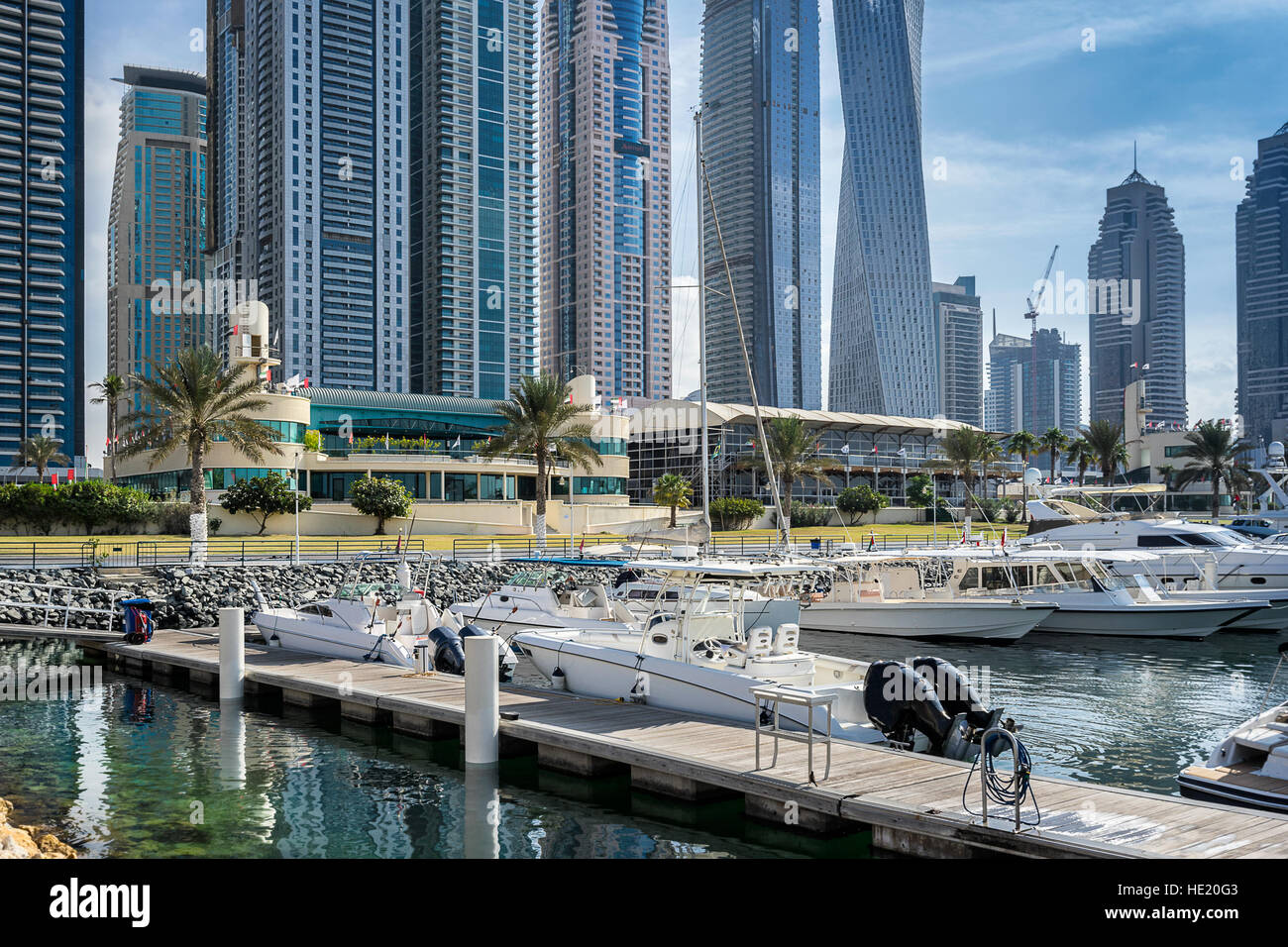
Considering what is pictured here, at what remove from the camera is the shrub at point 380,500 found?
58.2 metres

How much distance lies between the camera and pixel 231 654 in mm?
21938

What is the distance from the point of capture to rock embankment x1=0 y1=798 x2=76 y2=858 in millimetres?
10262

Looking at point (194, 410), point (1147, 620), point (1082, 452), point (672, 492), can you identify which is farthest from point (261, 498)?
point (1082, 452)

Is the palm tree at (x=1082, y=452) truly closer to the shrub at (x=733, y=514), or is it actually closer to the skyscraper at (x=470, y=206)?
the shrub at (x=733, y=514)

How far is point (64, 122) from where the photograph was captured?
515ft

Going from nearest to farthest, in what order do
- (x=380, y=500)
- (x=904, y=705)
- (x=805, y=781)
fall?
(x=805, y=781) < (x=904, y=705) < (x=380, y=500)

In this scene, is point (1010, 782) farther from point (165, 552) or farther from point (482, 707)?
point (165, 552)

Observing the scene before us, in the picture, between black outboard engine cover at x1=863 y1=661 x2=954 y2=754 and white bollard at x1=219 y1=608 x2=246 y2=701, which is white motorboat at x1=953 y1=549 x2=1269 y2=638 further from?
white bollard at x1=219 y1=608 x2=246 y2=701

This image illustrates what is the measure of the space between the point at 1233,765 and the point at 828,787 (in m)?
5.83

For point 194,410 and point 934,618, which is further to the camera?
point 194,410

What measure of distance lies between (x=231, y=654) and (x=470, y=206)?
5712 inches

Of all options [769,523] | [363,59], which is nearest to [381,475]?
[769,523]

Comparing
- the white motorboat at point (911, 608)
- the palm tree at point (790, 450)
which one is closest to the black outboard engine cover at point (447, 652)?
the white motorboat at point (911, 608)

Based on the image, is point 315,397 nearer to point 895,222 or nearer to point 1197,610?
point 1197,610
